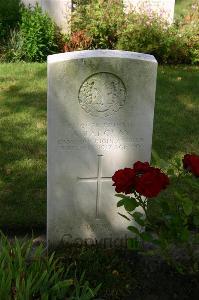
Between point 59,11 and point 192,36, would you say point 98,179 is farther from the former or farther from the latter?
point 59,11

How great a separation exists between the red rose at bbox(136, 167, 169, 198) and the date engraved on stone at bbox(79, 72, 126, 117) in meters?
0.75

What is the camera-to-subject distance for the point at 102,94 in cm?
382

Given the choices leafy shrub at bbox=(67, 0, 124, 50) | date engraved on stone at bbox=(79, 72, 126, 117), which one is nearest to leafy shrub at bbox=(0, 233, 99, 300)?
date engraved on stone at bbox=(79, 72, 126, 117)

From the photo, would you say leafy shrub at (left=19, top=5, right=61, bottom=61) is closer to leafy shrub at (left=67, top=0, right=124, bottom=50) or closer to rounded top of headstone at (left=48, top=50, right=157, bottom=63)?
leafy shrub at (left=67, top=0, right=124, bottom=50)

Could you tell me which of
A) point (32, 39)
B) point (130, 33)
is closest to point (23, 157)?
point (32, 39)

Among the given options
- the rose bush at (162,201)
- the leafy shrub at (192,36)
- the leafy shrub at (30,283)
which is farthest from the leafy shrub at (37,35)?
the leafy shrub at (30,283)

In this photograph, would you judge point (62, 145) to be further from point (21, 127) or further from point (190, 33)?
point (190, 33)

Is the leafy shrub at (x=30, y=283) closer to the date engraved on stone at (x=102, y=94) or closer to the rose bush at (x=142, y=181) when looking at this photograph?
the rose bush at (x=142, y=181)

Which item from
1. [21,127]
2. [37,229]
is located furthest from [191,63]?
[37,229]

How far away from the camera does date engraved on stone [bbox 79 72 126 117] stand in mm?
3775

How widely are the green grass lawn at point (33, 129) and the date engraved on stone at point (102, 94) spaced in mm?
1220

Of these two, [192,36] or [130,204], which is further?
[192,36]

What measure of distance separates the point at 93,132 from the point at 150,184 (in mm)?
820

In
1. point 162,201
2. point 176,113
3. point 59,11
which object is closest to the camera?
point 162,201
